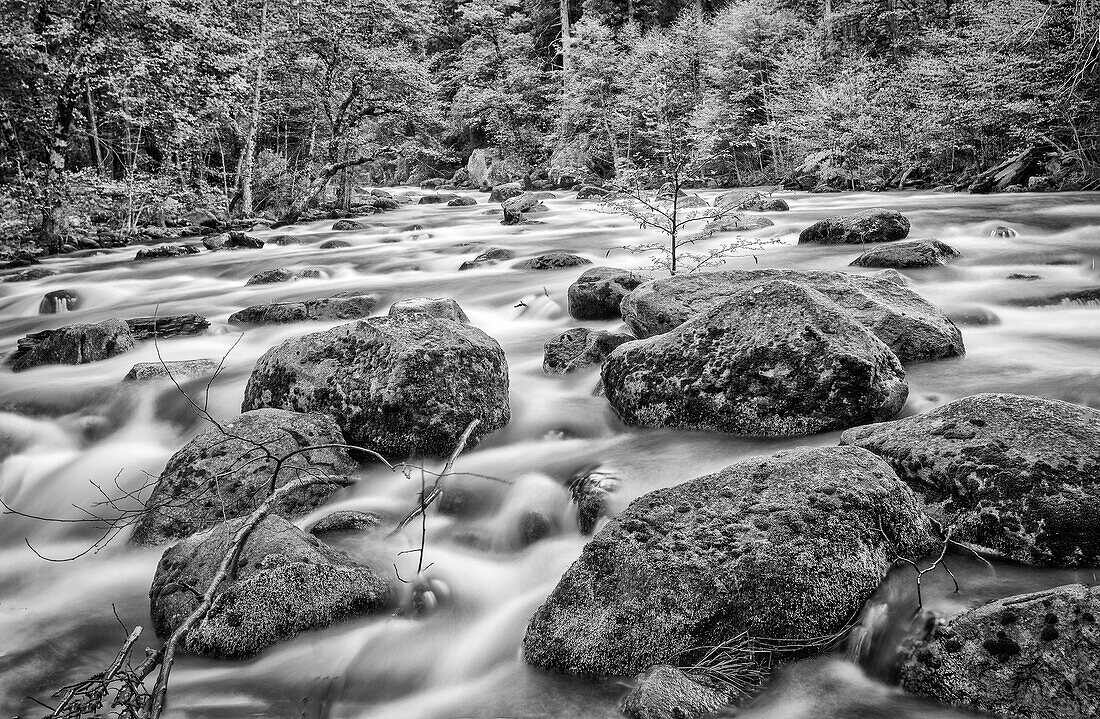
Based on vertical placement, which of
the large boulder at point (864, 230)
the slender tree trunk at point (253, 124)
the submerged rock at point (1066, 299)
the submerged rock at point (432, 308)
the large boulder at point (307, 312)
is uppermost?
the slender tree trunk at point (253, 124)

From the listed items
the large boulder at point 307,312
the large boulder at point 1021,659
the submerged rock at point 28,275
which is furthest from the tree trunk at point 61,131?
the large boulder at point 1021,659

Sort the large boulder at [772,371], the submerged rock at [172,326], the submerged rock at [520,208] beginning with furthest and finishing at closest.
A: 1. the submerged rock at [520,208]
2. the submerged rock at [172,326]
3. the large boulder at [772,371]

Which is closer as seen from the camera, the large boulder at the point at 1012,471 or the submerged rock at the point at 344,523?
the large boulder at the point at 1012,471

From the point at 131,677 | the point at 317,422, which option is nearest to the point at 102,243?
the point at 317,422

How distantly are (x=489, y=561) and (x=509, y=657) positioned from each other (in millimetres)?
847

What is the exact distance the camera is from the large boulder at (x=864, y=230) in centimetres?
1108

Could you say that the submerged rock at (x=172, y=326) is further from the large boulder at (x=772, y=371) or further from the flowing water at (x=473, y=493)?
the large boulder at (x=772, y=371)

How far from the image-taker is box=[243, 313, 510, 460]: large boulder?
188 inches

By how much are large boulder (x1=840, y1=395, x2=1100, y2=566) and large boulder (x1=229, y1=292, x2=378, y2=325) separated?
6.24 meters

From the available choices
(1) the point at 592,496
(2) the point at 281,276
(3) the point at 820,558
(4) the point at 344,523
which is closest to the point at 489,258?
(2) the point at 281,276

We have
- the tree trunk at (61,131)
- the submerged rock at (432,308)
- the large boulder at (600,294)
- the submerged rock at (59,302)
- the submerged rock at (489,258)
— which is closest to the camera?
the submerged rock at (432,308)

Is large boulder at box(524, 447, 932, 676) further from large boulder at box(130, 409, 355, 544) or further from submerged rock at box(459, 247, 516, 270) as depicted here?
submerged rock at box(459, 247, 516, 270)

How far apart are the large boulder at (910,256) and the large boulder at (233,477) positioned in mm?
6845

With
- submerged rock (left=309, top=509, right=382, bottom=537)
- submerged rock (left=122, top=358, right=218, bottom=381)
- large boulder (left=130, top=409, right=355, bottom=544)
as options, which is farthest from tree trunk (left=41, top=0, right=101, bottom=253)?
submerged rock (left=309, top=509, right=382, bottom=537)
